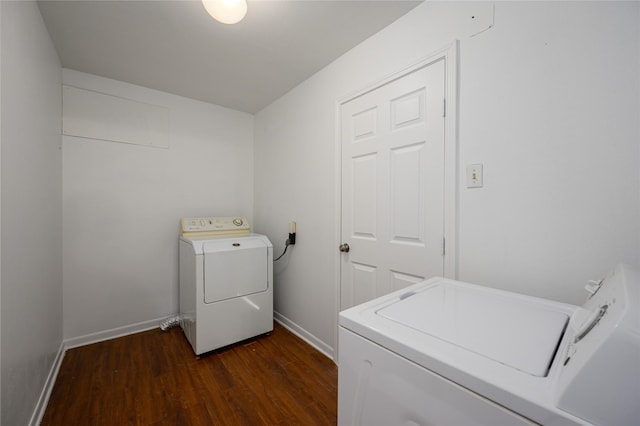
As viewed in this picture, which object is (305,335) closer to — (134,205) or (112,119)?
(134,205)

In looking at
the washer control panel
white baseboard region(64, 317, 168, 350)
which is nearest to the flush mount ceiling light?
the washer control panel

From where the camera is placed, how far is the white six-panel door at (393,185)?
144 centimetres

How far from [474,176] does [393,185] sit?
0.47m

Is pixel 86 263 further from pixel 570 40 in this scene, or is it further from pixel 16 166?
pixel 570 40

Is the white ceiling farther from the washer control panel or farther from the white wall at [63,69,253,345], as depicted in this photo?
the washer control panel

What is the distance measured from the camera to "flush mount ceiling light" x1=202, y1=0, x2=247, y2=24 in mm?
1303

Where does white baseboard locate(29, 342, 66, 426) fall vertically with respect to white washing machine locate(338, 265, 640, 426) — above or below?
below

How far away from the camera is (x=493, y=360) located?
593 millimetres

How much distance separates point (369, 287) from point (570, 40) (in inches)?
62.4

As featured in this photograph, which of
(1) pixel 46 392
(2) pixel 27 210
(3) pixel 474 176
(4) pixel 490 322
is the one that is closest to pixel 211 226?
(2) pixel 27 210

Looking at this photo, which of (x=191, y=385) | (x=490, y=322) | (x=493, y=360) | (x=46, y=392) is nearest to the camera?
(x=493, y=360)

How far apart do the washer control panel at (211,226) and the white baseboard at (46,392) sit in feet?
4.09

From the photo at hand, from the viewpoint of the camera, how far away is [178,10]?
1.56m

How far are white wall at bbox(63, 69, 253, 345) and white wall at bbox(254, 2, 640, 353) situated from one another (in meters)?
2.08
